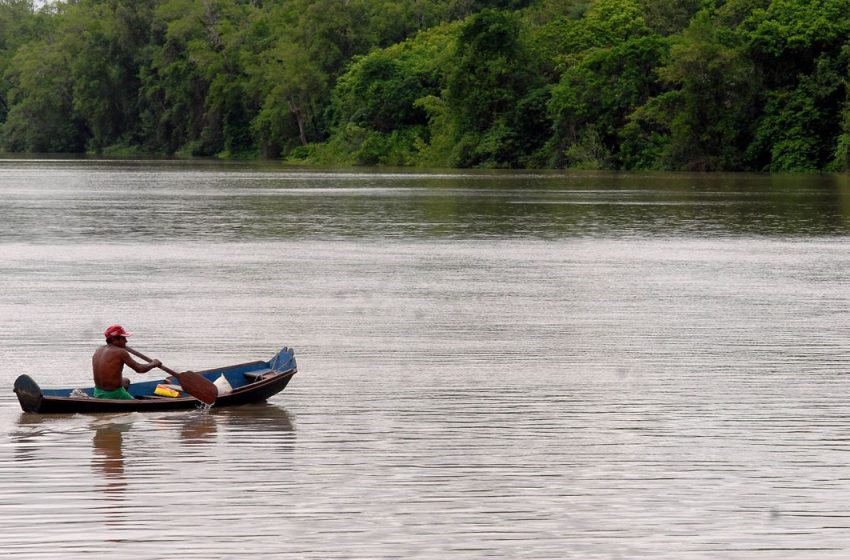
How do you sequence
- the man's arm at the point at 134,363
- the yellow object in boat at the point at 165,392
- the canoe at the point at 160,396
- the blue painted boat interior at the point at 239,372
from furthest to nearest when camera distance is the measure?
the blue painted boat interior at the point at 239,372 < the yellow object in boat at the point at 165,392 < the man's arm at the point at 134,363 < the canoe at the point at 160,396

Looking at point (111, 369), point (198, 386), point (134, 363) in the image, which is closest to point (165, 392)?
point (134, 363)

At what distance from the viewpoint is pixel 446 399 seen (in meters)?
15.4

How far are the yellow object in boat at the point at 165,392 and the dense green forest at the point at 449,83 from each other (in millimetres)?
68365

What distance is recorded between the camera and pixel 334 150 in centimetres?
10738

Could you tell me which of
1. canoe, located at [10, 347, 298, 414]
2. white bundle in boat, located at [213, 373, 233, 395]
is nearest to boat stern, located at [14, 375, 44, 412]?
canoe, located at [10, 347, 298, 414]

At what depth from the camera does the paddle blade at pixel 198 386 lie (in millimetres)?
13945

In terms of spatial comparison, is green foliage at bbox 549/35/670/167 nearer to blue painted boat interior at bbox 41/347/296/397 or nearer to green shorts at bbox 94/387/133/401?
blue painted boat interior at bbox 41/347/296/397

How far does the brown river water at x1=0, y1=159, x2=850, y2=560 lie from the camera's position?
10352mm

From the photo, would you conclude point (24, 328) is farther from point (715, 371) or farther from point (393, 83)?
point (393, 83)

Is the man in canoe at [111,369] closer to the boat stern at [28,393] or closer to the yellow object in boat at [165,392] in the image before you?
the yellow object in boat at [165,392]

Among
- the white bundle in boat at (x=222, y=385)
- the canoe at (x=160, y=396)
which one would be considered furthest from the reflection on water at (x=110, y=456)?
the white bundle in boat at (x=222, y=385)

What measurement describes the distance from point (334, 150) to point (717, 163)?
32873 mm

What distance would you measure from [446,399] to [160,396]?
9.60 ft

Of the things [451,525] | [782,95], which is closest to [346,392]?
[451,525]
